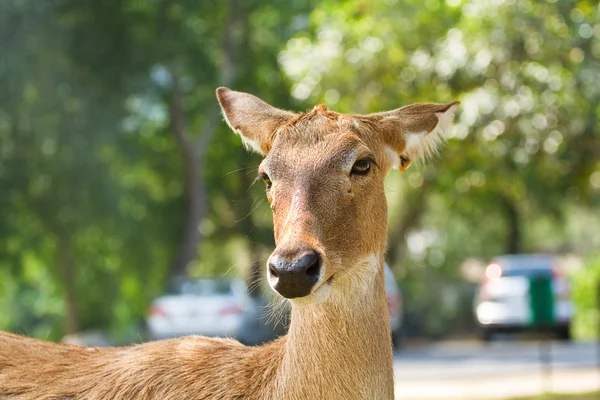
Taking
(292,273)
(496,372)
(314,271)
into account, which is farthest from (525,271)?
(292,273)

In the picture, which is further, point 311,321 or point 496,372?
point 496,372

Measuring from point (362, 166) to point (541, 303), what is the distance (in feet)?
37.8

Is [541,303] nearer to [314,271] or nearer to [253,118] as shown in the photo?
[253,118]

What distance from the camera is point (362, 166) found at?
4816mm

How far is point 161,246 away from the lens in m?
33.8

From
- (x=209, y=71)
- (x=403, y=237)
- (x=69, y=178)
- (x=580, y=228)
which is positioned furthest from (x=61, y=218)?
(x=580, y=228)

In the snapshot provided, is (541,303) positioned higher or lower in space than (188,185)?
lower

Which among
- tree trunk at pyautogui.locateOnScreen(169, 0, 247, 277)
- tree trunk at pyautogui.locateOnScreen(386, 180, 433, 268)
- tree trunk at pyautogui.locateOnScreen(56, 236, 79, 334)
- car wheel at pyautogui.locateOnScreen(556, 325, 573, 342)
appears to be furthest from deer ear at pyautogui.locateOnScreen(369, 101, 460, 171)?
tree trunk at pyautogui.locateOnScreen(386, 180, 433, 268)

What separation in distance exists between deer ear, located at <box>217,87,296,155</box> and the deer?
0.05ft

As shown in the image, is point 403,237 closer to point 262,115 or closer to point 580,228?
point 262,115

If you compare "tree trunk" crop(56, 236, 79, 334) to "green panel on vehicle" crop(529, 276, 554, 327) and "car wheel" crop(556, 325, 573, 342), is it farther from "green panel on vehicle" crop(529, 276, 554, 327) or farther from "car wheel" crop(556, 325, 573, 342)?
"green panel on vehicle" crop(529, 276, 554, 327)

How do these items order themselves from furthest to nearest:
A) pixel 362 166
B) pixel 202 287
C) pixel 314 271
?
pixel 202 287, pixel 362 166, pixel 314 271

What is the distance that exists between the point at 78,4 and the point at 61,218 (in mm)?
6225

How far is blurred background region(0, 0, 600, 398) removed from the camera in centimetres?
1252
